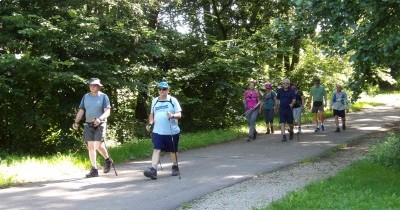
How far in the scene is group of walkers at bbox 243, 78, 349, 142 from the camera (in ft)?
47.7

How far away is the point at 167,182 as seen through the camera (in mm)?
8727

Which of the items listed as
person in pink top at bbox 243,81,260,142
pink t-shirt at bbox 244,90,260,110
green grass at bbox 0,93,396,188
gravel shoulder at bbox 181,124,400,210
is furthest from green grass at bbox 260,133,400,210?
pink t-shirt at bbox 244,90,260,110

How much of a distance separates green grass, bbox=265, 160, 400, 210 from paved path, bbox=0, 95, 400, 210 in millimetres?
1600

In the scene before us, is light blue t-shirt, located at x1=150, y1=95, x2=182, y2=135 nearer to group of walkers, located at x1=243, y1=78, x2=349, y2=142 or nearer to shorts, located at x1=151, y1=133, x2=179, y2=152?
shorts, located at x1=151, y1=133, x2=179, y2=152

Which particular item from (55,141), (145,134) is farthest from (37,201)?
(145,134)

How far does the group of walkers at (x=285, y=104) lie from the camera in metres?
14.5

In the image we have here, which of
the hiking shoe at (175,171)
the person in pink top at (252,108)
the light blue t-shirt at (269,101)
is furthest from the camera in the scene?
the light blue t-shirt at (269,101)

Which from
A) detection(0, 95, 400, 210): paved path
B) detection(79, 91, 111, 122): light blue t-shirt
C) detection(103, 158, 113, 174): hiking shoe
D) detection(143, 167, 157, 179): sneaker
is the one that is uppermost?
detection(79, 91, 111, 122): light blue t-shirt

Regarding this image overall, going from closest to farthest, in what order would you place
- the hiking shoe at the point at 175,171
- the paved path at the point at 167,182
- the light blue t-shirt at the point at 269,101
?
the paved path at the point at 167,182, the hiking shoe at the point at 175,171, the light blue t-shirt at the point at 269,101

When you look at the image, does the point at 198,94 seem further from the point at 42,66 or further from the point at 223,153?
the point at 42,66

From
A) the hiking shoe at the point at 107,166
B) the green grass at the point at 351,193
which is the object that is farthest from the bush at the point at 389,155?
the hiking shoe at the point at 107,166

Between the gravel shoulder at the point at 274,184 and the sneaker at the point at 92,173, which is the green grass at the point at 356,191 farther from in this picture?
the sneaker at the point at 92,173

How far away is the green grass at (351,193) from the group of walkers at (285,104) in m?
5.46

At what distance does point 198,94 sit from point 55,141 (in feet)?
20.4
